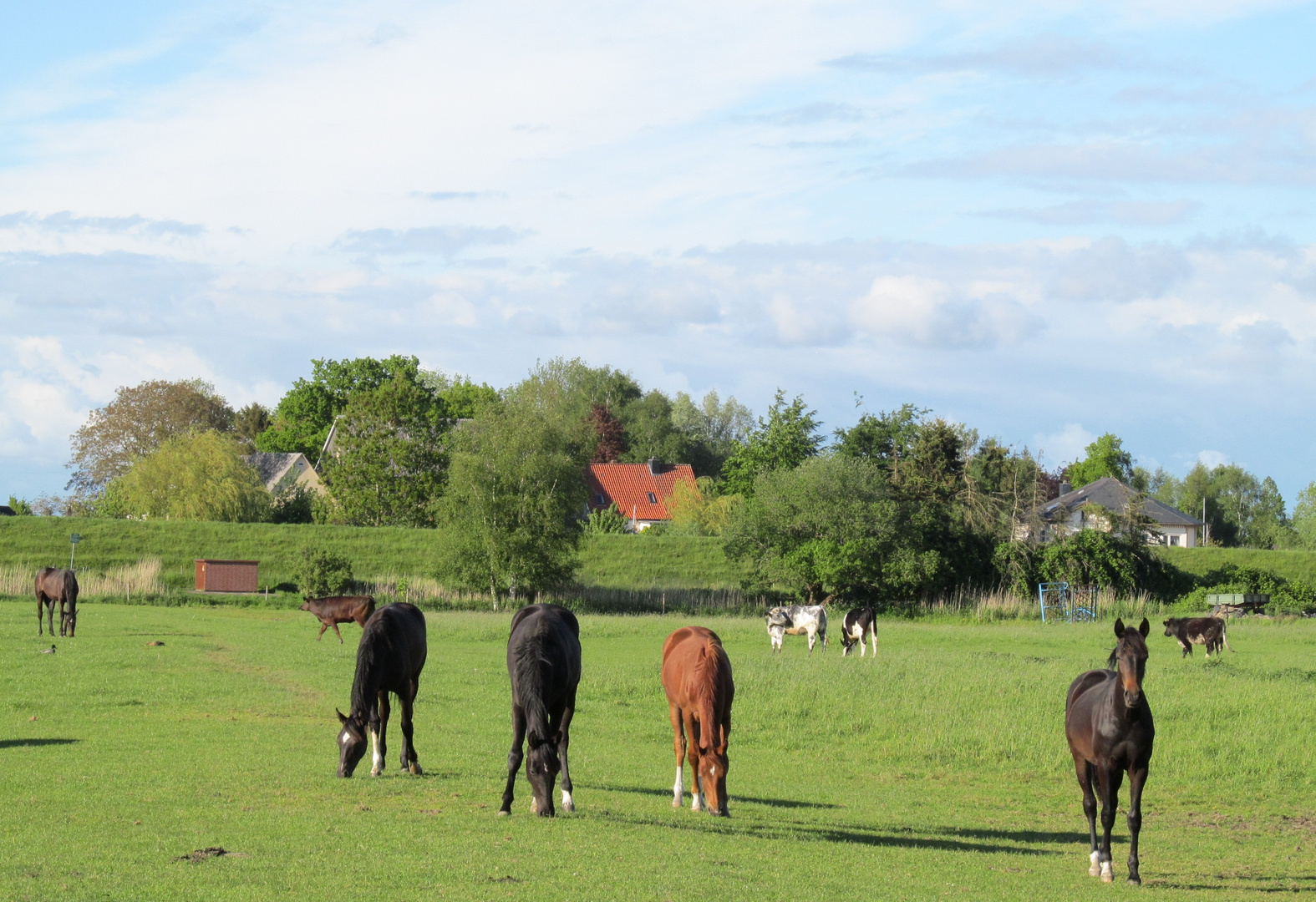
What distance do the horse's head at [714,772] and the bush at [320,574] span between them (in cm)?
3671

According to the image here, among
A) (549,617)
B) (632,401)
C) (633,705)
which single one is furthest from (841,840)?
(632,401)

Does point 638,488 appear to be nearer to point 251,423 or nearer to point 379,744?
point 251,423

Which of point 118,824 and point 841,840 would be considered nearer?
point 118,824

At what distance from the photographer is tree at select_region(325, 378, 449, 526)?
67438 mm

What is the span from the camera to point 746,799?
12461mm

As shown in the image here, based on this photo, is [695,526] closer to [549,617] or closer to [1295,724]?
[1295,724]

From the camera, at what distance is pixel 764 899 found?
25.0 ft

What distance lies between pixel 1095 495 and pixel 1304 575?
96.5ft

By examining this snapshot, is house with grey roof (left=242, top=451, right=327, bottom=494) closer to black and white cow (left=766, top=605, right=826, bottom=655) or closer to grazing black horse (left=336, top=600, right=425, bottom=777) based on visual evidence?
black and white cow (left=766, top=605, right=826, bottom=655)

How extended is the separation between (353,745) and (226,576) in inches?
1627

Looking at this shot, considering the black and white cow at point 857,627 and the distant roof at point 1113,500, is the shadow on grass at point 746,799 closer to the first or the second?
the black and white cow at point 857,627

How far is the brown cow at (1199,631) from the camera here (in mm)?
30750

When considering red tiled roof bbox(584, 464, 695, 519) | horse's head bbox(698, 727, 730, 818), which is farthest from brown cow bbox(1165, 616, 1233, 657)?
red tiled roof bbox(584, 464, 695, 519)

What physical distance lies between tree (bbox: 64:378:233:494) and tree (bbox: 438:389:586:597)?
36244mm
